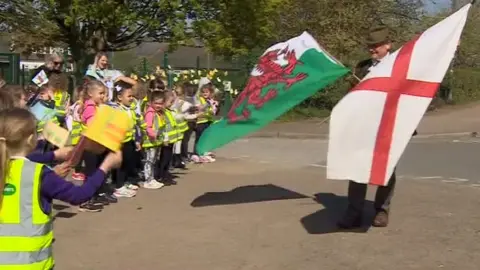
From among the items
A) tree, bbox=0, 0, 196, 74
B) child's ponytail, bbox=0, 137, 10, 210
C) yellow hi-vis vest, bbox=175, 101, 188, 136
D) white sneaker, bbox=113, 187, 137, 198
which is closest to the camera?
child's ponytail, bbox=0, 137, 10, 210

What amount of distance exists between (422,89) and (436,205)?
253cm

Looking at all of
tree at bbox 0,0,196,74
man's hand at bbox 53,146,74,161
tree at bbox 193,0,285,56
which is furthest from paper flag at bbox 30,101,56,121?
tree at bbox 193,0,285,56

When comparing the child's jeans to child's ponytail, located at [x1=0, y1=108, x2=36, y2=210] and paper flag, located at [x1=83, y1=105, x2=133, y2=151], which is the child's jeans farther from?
child's ponytail, located at [x1=0, y1=108, x2=36, y2=210]

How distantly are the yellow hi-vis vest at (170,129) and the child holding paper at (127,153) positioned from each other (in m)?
0.45

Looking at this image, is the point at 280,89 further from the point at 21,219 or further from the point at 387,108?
the point at 21,219

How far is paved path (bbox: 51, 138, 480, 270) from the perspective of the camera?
21.3ft

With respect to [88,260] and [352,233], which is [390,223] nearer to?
[352,233]

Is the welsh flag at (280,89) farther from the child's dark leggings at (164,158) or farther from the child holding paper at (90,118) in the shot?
the child's dark leggings at (164,158)

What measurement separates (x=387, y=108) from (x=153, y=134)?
157 inches

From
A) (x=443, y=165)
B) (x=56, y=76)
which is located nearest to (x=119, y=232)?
(x=56, y=76)

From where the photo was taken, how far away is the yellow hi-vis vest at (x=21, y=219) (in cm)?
388

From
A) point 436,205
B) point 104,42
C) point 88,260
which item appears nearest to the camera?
point 88,260

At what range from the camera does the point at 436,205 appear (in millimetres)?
8961

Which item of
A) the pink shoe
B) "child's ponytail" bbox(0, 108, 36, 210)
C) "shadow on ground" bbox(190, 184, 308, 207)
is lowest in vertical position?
the pink shoe
